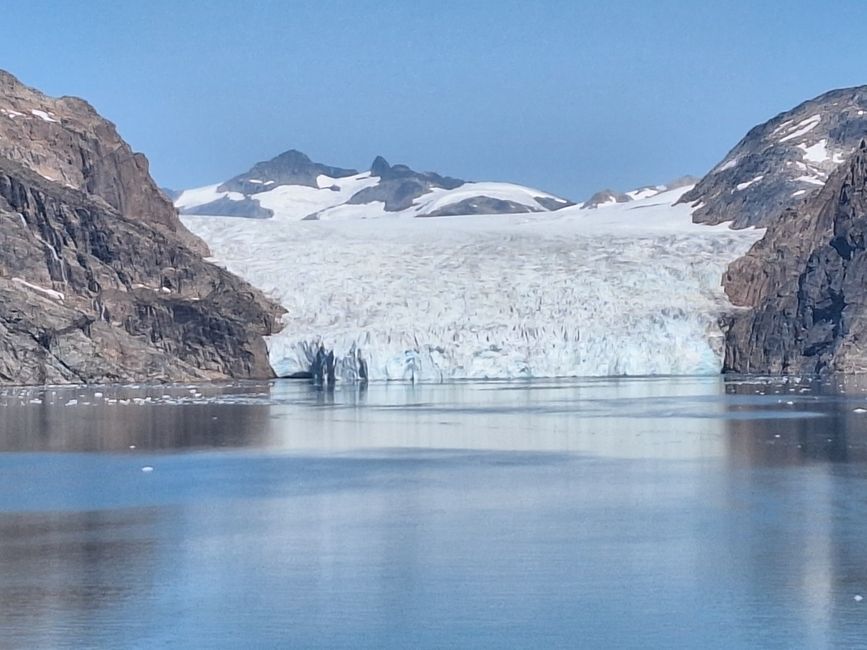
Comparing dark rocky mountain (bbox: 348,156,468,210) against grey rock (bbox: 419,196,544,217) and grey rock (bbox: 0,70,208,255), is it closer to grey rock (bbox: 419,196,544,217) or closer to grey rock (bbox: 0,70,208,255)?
grey rock (bbox: 419,196,544,217)

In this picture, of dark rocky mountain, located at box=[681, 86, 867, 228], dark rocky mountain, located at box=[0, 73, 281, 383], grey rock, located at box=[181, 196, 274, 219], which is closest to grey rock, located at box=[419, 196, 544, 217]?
grey rock, located at box=[181, 196, 274, 219]

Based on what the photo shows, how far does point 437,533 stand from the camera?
500 inches

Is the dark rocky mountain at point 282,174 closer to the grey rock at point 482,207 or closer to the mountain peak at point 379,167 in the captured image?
the mountain peak at point 379,167

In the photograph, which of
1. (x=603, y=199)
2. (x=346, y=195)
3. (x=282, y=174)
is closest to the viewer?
(x=603, y=199)

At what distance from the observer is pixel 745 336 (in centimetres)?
4194

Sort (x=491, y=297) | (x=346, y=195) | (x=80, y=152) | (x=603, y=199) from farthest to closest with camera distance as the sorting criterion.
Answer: (x=346, y=195)
(x=603, y=199)
(x=80, y=152)
(x=491, y=297)

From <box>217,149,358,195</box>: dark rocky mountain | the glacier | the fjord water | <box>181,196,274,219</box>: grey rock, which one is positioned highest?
<box>217,149,358,195</box>: dark rocky mountain

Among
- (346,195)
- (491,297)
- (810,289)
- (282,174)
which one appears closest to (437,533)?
(491,297)

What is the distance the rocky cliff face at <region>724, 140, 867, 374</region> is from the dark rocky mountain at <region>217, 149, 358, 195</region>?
65248 millimetres

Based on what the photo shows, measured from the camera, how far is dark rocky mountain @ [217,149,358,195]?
109125mm

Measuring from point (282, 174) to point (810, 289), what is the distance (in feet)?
250

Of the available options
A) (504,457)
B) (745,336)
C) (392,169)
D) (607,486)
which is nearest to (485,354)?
(745,336)

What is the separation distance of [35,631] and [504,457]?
34.1 feet

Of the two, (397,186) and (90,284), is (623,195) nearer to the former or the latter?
(397,186)
